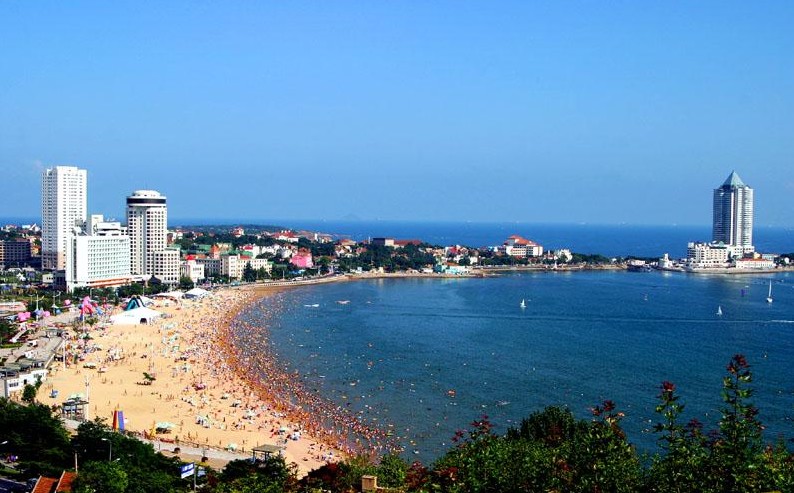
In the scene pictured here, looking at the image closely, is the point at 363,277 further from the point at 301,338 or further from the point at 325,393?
the point at 325,393

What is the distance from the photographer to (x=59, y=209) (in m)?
52.3

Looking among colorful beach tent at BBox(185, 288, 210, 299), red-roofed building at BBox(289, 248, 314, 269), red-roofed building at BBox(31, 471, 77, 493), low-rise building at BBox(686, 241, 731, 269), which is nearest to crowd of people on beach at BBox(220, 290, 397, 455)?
red-roofed building at BBox(31, 471, 77, 493)

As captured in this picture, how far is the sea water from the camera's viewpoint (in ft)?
69.1

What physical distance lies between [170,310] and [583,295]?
26.0 meters

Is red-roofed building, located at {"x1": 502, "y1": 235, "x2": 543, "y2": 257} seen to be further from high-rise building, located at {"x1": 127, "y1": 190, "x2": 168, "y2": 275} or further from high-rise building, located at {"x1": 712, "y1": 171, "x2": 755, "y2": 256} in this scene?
high-rise building, located at {"x1": 127, "y1": 190, "x2": 168, "y2": 275}

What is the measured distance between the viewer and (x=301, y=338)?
3278 centimetres

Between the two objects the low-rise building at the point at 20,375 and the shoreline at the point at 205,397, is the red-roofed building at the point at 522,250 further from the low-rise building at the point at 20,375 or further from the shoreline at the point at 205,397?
the low-rise building at the point at 20,375

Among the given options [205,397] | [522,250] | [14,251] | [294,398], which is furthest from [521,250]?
[205,397]

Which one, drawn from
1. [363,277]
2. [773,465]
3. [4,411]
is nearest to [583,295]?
[363,277]

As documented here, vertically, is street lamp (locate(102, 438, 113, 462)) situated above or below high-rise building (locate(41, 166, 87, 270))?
below

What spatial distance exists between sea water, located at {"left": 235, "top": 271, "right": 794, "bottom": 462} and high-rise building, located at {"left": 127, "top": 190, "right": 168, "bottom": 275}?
388 inches

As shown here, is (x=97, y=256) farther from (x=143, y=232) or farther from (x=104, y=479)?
(x=104, y=479)

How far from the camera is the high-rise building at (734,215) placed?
300 ft

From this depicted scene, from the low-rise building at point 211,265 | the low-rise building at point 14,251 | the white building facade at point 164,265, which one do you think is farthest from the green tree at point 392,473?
the low-rise building at point 14,251
